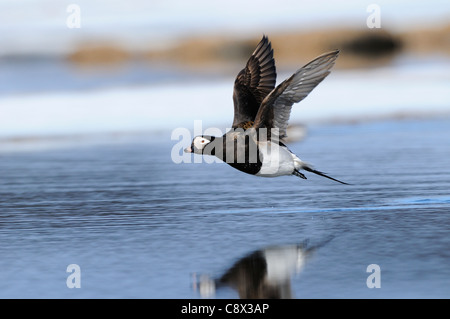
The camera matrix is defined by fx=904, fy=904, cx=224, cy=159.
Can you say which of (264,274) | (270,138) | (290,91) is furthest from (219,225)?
(264,274)

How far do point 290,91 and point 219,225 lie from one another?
1485mm

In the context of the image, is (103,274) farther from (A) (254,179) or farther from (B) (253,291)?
(A) (254,179)

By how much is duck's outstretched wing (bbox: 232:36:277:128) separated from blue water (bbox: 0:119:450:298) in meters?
1.06

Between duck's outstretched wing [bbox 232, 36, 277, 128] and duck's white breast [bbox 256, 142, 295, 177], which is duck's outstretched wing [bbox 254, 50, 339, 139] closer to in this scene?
duck's white breast [bbox 256, 142, 295, 177]

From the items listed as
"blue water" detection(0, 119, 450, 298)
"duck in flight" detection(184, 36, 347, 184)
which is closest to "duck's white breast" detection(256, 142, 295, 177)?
"duck in flight" detection(184, 36, 347, 184)

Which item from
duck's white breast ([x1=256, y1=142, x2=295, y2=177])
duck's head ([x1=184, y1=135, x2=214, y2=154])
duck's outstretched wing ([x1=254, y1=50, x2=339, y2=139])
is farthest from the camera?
duck's head ([x1=184, y1=135, x2=214, y2=154])

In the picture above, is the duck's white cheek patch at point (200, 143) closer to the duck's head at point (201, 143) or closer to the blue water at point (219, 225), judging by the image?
the duck's head at point (201, 143)

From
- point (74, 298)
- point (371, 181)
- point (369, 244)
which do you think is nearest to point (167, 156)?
point (371, 181)

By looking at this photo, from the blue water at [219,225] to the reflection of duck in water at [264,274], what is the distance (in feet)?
0.06

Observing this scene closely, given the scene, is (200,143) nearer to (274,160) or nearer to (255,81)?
(274,160)

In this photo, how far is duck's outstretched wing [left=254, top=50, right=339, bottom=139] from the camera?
28.6 feet

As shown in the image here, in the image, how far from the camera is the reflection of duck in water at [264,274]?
6484mm

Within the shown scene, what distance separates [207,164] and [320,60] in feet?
15.5

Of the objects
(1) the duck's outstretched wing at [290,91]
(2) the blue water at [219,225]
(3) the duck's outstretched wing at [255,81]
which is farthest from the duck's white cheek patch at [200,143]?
(3) the duck's outstretched wing at [255,81]
